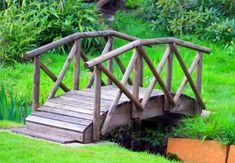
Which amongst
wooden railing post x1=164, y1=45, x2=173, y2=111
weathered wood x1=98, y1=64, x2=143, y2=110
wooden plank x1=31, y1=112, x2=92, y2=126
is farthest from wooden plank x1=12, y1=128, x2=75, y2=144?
wooden railing post x1=164, y1=45, x2=173, y2=111

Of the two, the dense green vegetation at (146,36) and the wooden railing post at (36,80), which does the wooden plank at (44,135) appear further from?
the dense green vegetation at (146,36)

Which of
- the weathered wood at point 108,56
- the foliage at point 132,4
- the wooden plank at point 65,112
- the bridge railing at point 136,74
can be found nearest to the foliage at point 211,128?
the bridge railing at point 136,74

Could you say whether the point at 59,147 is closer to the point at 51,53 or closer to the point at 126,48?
the point at 126,48

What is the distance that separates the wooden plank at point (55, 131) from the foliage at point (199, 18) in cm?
824

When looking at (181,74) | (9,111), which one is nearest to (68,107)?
(9,111)

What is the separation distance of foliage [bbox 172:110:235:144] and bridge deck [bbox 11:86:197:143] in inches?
28.4

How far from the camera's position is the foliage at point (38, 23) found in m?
15.8

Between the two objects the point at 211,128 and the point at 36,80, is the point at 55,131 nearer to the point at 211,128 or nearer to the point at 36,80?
the point at 36,80

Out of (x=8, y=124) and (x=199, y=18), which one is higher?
(x=199, y=18)

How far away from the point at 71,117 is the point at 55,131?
0.30 m

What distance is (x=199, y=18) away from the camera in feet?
56.0

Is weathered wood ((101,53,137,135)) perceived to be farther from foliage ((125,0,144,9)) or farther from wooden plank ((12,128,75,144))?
foliage ((125,0,144,9))

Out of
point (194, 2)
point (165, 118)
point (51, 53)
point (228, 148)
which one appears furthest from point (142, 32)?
point (228, 148)

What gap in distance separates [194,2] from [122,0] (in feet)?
10.2
